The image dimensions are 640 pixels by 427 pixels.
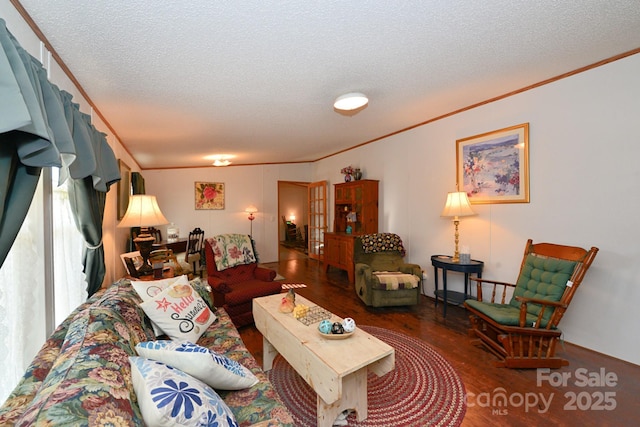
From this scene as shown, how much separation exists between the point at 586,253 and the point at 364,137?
3.26 metres

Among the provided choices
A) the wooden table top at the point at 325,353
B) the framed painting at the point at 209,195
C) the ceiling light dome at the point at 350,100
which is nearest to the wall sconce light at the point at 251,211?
the framed painting at the point at 209,195

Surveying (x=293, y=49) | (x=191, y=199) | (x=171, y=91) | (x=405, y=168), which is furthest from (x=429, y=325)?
(x=191, y=199)

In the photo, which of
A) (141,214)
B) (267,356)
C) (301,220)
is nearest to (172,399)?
(267,356)

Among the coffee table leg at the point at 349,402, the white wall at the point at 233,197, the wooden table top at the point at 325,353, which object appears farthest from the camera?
the white wall at the point at 233,197

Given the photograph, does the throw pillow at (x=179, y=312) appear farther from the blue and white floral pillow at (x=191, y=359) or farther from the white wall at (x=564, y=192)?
the white wall at (x=564, y=192)

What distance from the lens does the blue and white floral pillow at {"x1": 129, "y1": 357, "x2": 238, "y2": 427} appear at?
828 millimetres

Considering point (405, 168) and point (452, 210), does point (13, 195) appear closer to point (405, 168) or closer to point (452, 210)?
point (452, 210)

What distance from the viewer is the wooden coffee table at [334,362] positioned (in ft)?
4.66

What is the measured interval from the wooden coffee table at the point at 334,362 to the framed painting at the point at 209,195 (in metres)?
5.06

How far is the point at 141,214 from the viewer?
258 cm

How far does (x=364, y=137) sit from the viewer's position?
183 inches

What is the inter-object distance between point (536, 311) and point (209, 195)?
240 inches

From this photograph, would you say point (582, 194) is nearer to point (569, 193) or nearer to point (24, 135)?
point (569, 193)

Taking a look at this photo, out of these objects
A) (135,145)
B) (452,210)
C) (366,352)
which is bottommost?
(366,352)
